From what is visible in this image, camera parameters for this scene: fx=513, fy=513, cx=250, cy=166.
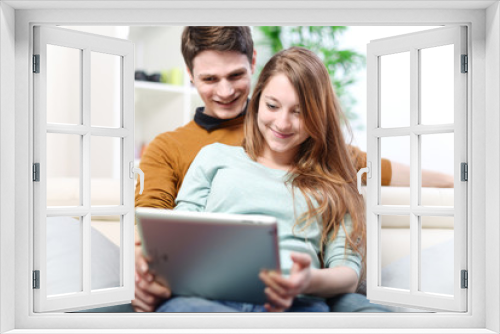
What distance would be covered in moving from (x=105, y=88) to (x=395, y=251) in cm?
206

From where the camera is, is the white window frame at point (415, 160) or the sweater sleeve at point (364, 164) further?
the sweater sleeve at point (364, 164)

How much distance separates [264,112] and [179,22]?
0.67 m

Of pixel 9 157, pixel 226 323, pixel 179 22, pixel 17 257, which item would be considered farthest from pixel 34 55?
pixel 226 323

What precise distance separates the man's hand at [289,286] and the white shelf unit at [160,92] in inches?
71.9

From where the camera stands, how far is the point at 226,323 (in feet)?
6.30

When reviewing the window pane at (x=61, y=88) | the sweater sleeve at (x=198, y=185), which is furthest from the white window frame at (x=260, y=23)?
the window pane at (x=61, y=88)

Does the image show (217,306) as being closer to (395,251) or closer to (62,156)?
(395,251)

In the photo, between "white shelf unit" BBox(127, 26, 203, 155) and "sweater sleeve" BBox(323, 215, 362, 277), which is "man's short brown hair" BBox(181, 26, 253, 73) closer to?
"sweater sleeve" BBox(323, 215, 362, 277)

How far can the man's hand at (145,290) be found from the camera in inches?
90.1

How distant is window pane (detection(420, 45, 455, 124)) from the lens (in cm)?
229

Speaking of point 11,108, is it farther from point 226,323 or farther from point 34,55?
point 226,323

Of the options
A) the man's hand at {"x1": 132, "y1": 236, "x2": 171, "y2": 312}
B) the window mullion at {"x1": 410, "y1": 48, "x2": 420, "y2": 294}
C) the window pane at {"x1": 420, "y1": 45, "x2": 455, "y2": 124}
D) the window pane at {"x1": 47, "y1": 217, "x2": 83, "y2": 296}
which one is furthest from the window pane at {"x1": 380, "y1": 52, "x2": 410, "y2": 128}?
the window pane at {"x1": 47, "y1": 217, "x2": 83, "y2": 296}

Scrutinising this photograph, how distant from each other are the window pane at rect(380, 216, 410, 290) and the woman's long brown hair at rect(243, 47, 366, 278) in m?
0.14

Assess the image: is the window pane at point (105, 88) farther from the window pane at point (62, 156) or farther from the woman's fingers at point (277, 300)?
the woman's fingers at point (277, 300)
